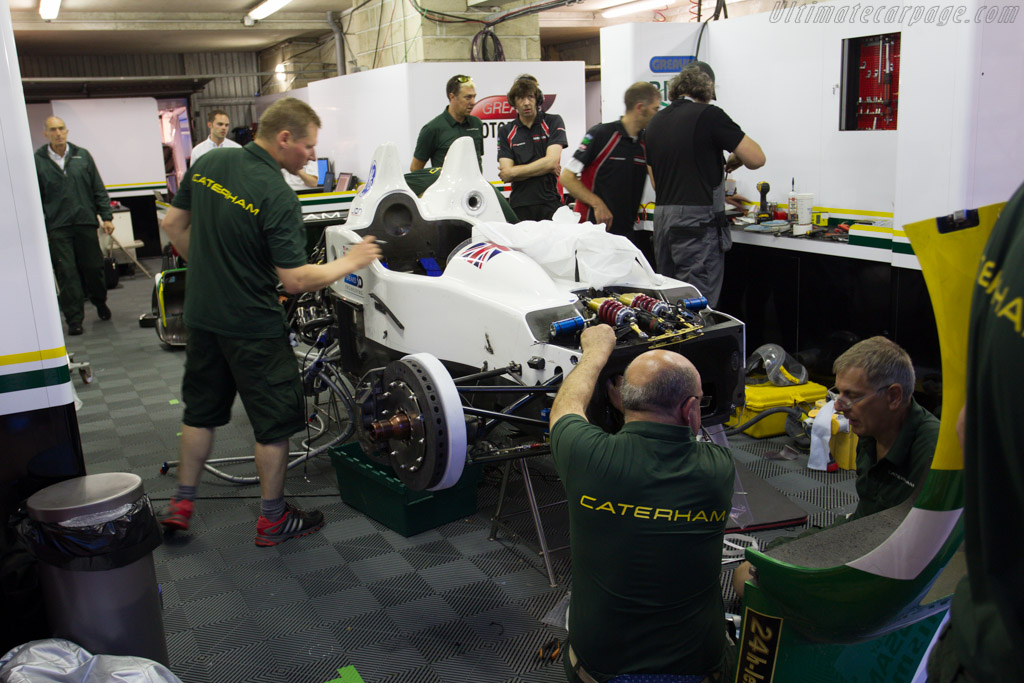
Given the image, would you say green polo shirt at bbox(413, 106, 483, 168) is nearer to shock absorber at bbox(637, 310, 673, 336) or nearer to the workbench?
the workbench

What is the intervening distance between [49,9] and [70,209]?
10.6ft

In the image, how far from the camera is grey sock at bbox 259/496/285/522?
3717mm

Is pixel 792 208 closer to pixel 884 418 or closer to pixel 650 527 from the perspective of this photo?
pixel 884 418

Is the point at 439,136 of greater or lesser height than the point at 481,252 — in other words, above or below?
above

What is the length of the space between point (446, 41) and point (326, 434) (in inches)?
218

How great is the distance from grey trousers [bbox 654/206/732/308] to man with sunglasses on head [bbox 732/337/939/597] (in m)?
2.72

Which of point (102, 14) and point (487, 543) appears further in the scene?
point (102, 14)

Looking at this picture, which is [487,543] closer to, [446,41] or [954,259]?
[954,259]

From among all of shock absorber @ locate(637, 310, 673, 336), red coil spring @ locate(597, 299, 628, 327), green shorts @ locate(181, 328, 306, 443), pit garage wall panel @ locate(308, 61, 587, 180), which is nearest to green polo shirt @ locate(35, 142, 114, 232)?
pit garage wall panel @ locate(308, 61, 587, 180)

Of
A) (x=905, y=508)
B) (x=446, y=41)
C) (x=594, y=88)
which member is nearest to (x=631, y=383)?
(x=905, y=508)

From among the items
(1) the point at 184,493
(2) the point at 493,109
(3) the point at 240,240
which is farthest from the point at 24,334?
(2) the point at 493,109

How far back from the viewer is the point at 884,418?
7.34 ft

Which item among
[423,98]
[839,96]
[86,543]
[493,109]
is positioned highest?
[423,98]

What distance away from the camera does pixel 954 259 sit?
3.88 feet
